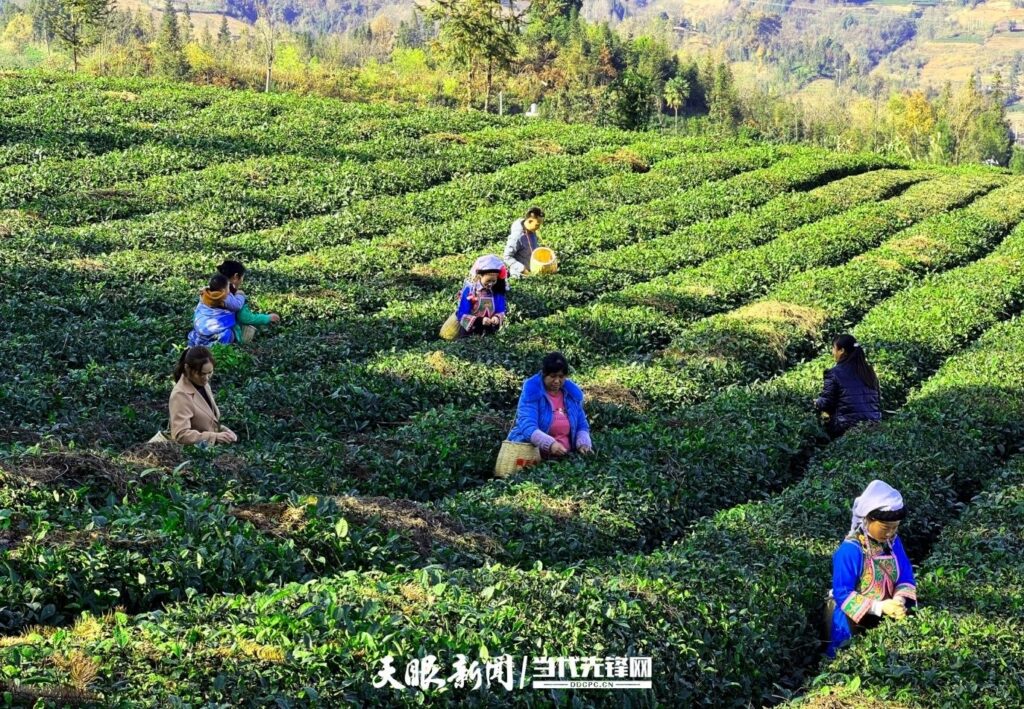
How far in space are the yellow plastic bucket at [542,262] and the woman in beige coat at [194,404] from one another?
12108 mm

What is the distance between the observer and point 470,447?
44.7ft

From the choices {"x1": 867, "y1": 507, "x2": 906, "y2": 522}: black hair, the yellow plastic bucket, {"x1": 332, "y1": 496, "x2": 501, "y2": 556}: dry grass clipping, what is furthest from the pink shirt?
the yellow plastic bucket

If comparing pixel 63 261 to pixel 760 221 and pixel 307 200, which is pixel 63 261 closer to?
pixel 307 200

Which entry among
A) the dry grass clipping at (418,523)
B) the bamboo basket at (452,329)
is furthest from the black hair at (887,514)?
the bamboo basket at (452,329)

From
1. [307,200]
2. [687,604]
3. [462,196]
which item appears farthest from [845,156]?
[687,604]

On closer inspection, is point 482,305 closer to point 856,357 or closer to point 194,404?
point 856,357

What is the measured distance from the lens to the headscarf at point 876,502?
355 inches

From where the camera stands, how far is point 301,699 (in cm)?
670

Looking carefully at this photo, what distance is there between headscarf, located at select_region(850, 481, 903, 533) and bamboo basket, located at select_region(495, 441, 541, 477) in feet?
14.4

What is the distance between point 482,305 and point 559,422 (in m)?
5.27

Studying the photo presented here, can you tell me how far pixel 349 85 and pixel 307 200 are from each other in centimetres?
7608

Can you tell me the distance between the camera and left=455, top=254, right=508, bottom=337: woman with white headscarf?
58.8 ft

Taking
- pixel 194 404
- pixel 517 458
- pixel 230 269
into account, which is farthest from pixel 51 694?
pixel 230 269

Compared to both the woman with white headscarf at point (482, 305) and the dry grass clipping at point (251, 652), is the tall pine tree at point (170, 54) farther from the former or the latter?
the dry grass clipping at point (251, 652)
